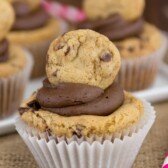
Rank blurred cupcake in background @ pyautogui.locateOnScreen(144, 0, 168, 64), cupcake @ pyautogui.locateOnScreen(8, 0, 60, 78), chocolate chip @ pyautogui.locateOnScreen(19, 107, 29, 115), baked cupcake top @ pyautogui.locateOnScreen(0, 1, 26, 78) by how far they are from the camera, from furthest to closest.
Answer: blurred cupcake in background @ pyautogui.locateOnScreen(144, 0, 168, 64)
cupcake @ pyautogui.locateOnScreen(8, 0, 60, 78)
baked cupcake top @ pyautogui.locateOnScreen(0, 1, 26, 78)
chocolate chip @ pyautogui.locateOnScreen(19, 107, 29, 115)

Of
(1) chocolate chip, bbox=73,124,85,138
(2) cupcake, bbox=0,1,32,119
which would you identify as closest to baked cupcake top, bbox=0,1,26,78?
(2) cupcake, bbox=0,1,32,119

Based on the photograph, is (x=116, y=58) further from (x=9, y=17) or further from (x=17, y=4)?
(x=17, y=4)

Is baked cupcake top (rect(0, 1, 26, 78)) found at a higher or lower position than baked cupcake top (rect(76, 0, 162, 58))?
higher

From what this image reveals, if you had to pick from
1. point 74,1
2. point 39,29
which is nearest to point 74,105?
point 39,29

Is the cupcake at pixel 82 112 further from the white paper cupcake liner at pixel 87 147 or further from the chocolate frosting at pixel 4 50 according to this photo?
the chocolate frosting at pixel 4 50

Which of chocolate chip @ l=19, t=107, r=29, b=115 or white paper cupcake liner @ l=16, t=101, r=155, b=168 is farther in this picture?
chocolate chip @ l=19, t=107, r=29, b=115

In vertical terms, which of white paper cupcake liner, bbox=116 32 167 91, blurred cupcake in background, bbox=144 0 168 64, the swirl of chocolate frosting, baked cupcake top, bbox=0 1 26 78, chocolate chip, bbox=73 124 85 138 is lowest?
blurred cupcake in background, bbox=144 0 168 64

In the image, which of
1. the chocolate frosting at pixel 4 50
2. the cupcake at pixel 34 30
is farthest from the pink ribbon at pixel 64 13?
the chocolate frosting at pixel 4 50

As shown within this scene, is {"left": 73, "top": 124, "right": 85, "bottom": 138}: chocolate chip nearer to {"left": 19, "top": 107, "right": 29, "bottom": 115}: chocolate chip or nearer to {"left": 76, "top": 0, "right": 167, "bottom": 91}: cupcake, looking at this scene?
{"left": 19, "top": 107, "right": 29, "bottom": 115}: chocolate chip
